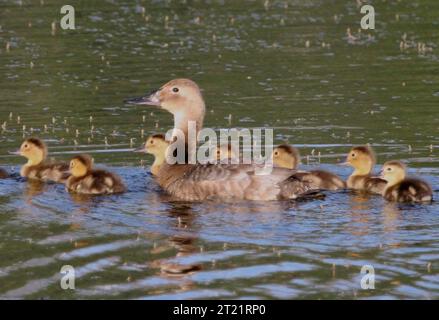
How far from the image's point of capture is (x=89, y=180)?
40.9 feet

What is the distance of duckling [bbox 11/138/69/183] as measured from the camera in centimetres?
1328

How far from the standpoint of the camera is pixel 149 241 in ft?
33.8

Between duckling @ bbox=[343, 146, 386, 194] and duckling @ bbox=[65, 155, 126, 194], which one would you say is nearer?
duckling @ bbox=[65, 155, 126, 194]

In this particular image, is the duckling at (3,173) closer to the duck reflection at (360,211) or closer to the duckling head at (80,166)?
the duckling head at (80,166)

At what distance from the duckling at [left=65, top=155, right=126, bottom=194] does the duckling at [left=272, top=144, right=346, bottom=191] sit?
1909mm

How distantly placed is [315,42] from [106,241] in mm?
11886

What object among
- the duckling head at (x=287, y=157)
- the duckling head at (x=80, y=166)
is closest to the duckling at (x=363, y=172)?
the duckling head at (x=287, y=157)

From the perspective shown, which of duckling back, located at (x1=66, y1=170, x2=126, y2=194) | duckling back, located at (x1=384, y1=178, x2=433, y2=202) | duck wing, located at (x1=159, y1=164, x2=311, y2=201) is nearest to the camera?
duckling back, located at (x1=384, y1=178, x2=433, y2=202)

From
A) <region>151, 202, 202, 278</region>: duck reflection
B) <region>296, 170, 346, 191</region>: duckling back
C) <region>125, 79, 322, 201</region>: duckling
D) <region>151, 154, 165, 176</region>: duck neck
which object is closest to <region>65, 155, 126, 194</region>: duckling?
<region>125, 79, 322, 201</region>: duckling

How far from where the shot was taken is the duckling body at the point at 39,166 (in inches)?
523

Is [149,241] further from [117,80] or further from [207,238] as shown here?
[117,80]

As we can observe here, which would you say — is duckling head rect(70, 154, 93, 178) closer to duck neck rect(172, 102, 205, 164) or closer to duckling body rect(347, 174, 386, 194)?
duck neck rect(172, 102, 205, 164)

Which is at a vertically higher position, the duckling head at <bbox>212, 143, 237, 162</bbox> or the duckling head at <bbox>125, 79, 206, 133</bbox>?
the duckling head at <bbox>125, 79, 206, 133</bbox>
